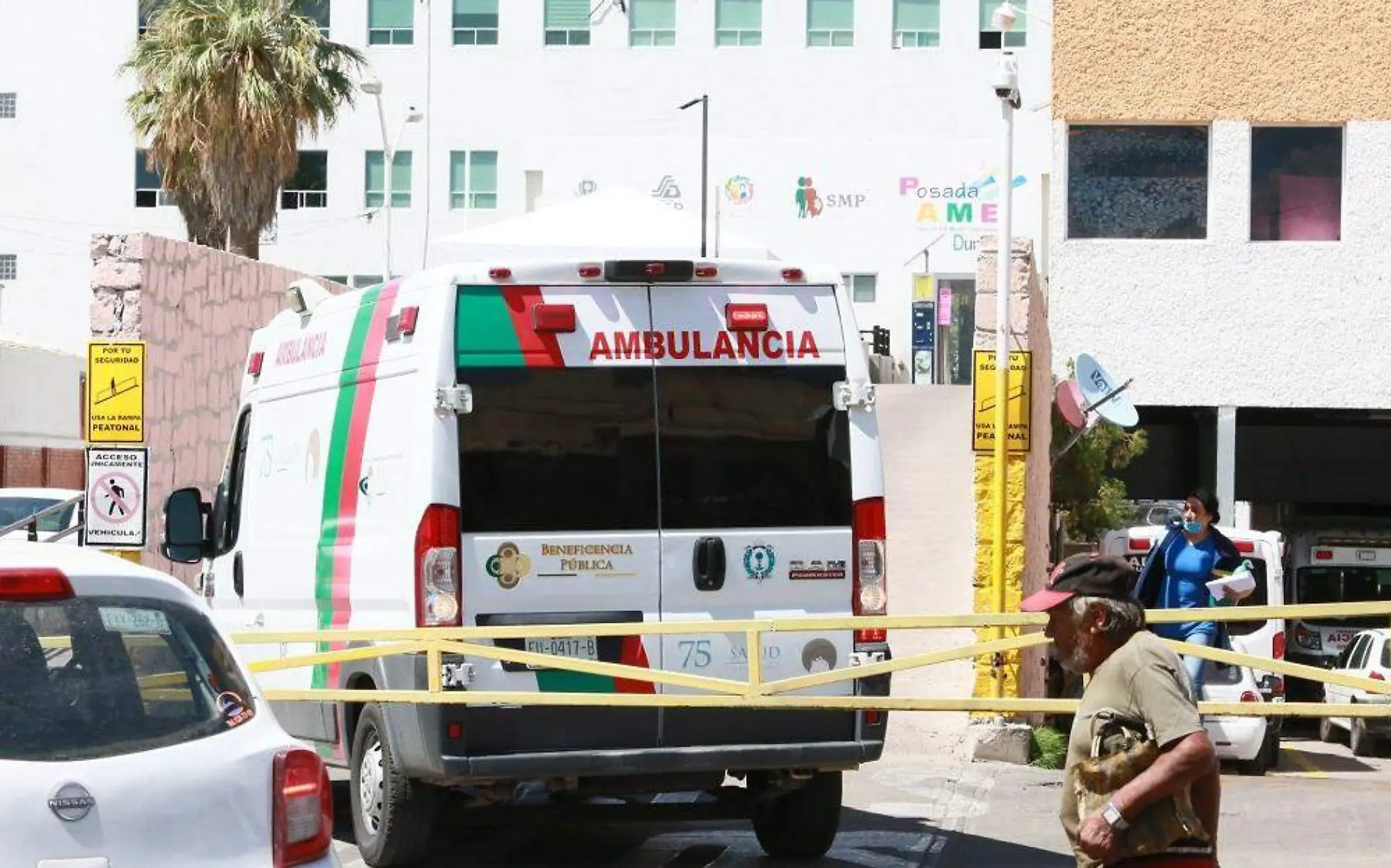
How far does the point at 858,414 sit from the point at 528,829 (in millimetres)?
3621

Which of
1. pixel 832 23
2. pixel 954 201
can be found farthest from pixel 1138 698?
pixel 832 23

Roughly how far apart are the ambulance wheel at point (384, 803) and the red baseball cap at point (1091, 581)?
15.2 ft

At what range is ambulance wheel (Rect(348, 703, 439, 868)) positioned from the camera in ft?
32.7

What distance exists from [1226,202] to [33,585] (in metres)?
21.7

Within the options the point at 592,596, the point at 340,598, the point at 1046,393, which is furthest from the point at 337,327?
the point at 1046,393

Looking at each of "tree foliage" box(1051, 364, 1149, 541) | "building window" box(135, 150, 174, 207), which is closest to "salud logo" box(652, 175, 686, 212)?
"building window" box(135, 150, 174, 207)

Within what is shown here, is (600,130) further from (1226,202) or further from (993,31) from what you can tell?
(1226,202)

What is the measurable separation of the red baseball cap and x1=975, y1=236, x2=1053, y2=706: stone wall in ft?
29.7

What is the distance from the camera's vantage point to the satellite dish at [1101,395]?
64.7ft

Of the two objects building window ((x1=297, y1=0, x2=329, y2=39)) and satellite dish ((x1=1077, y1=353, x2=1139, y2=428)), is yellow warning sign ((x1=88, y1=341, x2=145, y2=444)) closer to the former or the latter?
satellite dish ((x1=1077, y1=353, x2=1139, y2=428))

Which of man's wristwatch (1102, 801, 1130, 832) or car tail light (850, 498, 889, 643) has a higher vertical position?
car tail light (850, 498, 889, 643)

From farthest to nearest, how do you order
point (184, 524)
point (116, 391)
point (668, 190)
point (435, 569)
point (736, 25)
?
point (736, 25)
point (668, 190)
point (116, 391)
point (184, 524)
point (435, 569)

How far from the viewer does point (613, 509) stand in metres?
9.70

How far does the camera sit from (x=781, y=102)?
5569 centimetres
